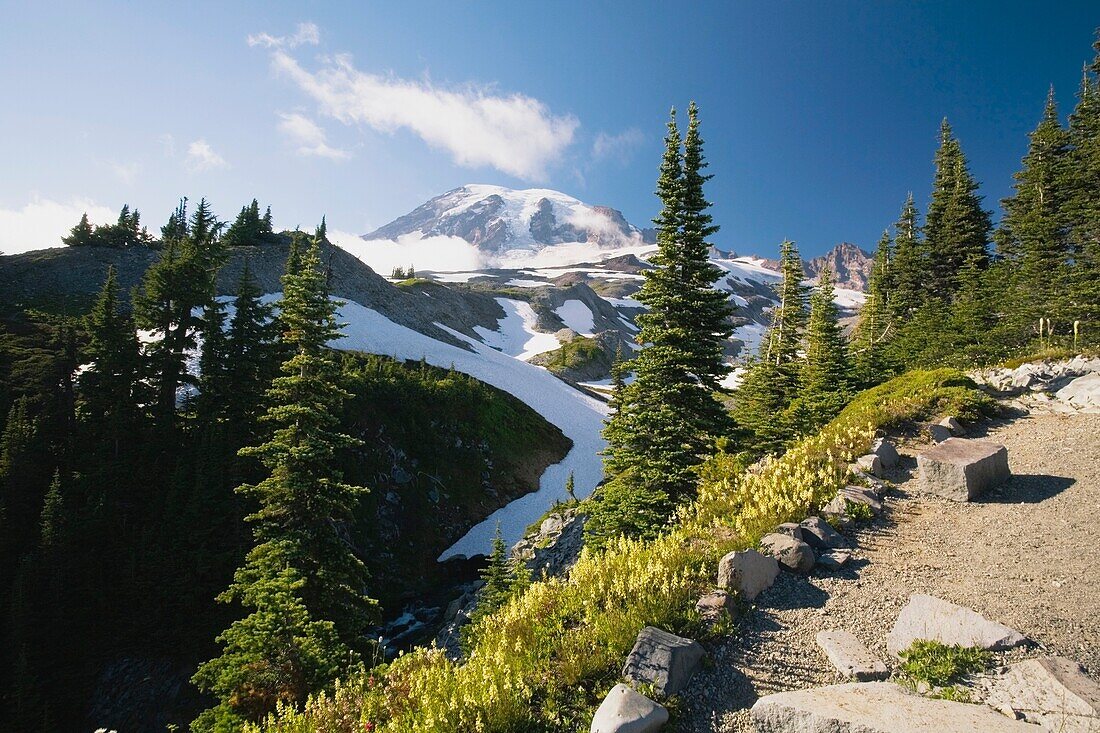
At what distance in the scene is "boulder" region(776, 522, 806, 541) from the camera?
799 cm

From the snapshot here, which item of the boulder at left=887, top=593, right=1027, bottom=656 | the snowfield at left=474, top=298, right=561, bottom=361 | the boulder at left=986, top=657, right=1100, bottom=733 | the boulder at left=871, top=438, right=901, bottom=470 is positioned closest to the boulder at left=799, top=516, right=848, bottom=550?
the boulder at left=887, top=593, right=1027, bottom=656

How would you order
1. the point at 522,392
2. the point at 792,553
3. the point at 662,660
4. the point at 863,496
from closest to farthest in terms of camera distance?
the point at 662,660
the point at 792,553
the point at 863,496
the point at 522,392

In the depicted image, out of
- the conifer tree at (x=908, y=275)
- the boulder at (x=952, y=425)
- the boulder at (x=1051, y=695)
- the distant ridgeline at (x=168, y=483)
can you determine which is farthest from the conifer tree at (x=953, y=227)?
the boulder at (x=1051, y=695)

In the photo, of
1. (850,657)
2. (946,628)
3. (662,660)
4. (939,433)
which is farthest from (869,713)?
(939,433)

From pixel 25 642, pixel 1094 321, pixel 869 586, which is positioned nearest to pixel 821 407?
pixel 1094 321

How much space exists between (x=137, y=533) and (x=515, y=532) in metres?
22.3

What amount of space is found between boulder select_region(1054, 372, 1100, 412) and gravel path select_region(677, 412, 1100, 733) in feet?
15.7

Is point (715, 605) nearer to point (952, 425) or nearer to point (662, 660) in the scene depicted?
point (662, 660)

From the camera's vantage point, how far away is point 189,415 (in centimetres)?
2773


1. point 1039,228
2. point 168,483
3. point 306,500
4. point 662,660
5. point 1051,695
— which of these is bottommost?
point 168,483

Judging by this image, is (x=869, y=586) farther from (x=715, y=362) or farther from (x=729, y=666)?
(x=715, y=362)

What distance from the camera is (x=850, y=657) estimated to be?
5.38m

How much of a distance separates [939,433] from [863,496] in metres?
5.33

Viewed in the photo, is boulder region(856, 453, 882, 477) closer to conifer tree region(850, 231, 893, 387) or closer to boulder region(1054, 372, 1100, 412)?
boulder region(1054, 372, 1100, 412)
